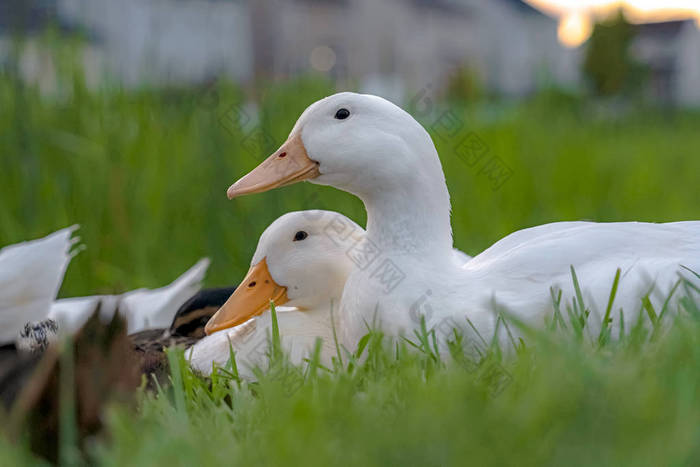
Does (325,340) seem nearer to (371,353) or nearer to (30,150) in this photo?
(371,353)

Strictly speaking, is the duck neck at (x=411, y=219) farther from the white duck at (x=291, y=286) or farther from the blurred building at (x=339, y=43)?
the blurred building at (x=339, y=43)

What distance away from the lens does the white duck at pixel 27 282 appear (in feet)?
7.30

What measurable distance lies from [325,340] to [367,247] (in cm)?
29

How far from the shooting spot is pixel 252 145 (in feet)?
12.4

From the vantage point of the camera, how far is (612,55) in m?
23.0

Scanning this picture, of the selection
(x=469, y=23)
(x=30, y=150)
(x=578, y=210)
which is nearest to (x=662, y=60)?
(x=469, y=23)

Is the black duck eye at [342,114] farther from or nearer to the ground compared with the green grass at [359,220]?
farther from the ground

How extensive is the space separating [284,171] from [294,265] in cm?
29

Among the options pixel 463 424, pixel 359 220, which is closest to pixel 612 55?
pixel 359 220

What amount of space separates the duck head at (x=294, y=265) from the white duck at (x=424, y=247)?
185 mm

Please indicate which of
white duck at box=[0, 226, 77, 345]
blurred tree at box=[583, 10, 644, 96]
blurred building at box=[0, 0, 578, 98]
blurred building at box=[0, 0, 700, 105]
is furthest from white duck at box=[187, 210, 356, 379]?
blurred tree at box=[583, 10, 644, 96]

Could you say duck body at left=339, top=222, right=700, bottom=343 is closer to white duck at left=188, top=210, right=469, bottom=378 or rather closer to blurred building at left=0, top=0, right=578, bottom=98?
white duck at left=188, top=210, right=469, bottom=378

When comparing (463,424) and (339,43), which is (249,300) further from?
(339,43)

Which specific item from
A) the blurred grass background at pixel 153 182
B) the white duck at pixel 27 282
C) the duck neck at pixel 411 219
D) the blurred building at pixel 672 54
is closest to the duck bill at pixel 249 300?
the duck neck at pixel 411 219
